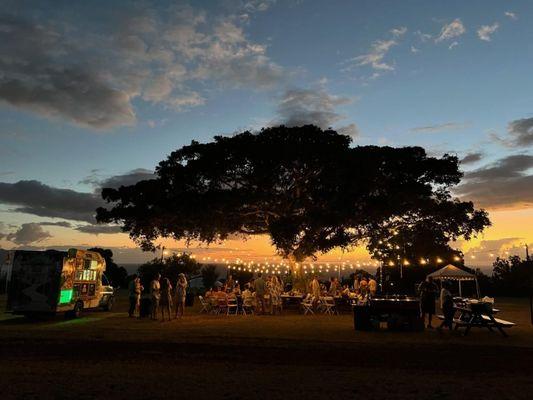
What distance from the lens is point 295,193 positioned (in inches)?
878

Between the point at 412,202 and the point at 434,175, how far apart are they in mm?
2085

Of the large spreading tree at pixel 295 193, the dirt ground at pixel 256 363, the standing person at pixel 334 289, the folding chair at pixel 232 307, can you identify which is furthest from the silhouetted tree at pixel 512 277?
the dirt ground at pixel 256 363

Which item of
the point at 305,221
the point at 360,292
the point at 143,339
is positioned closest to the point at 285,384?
the point at 143,339

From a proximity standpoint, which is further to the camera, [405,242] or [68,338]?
[405,242]

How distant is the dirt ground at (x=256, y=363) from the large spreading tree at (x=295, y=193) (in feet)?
26.1

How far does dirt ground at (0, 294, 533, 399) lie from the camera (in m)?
6.47

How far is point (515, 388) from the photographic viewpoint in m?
6.86

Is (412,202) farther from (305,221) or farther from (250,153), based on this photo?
(250,153)

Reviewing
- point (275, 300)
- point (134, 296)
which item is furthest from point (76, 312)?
point (275, 300)

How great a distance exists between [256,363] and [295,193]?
1433 centimetres

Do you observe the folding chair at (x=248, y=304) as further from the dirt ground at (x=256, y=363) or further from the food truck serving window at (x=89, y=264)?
the food truck serving window at (x=89, y=264)

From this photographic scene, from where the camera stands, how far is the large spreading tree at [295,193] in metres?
21.0

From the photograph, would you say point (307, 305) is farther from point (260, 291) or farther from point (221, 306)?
point (221, 306)

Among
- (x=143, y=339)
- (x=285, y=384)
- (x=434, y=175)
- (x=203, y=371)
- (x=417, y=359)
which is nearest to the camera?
(x=285, y=384)
